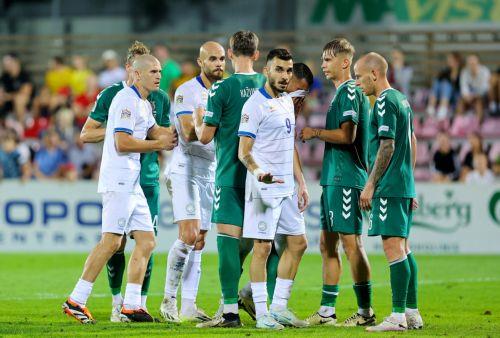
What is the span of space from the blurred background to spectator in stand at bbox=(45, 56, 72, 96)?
28 millimetres

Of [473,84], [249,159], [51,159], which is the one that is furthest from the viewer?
[473,84]

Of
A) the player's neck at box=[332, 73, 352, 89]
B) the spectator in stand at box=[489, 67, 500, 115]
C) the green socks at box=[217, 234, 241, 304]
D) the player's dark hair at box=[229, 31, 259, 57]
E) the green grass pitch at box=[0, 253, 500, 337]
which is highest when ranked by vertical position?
the spectator in stand at box=[489, 67, 500, 115]

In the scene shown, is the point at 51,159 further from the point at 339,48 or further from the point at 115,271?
the point at 339,48

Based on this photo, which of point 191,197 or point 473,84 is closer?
point 191,197

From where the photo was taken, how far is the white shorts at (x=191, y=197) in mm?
9852

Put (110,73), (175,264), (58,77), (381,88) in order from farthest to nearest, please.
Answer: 1. (58,77)
2. (110,73)
3. (175,264)
4. (381,88)

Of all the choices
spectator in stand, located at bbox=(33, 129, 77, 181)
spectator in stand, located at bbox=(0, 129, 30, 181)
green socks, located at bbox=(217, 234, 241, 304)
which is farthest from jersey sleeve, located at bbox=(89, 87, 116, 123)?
spectator in stand, located at bbox=(33, 129, 77, 181)

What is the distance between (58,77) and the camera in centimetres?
2347

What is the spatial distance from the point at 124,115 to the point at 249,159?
1253 millimetres

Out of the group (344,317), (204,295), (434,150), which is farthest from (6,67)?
(344,317)

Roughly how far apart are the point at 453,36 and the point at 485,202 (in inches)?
280

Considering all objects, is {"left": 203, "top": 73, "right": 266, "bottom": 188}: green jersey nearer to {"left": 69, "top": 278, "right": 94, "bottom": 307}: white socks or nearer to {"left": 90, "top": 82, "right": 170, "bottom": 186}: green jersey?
{"left": 90, "top": 82, "right": 170, "bottom": 186}: green jersey

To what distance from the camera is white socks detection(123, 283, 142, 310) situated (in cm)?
927

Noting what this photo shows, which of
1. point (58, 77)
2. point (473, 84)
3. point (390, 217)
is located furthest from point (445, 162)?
point (390, 217)
